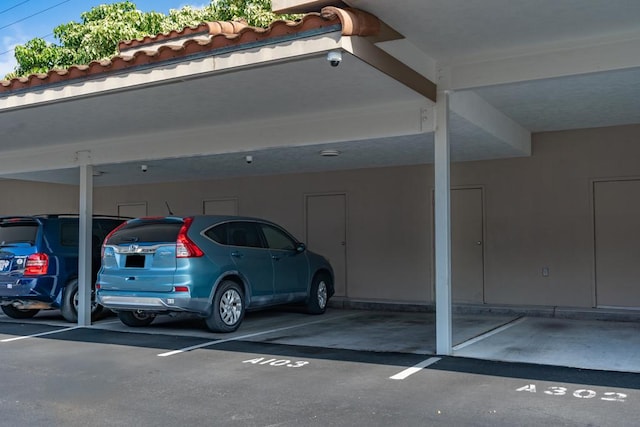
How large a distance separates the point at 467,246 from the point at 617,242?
250 centimetres

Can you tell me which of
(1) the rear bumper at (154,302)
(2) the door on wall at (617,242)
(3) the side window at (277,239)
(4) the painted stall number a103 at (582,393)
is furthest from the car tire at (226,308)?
(2) the door on wall at (617,242)

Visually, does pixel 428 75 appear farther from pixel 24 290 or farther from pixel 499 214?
pixel 24 290

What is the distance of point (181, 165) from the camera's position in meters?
11.3

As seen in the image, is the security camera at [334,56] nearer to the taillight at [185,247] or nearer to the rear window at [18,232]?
the taillight at [185,247]

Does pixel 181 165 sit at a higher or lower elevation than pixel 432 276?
higher

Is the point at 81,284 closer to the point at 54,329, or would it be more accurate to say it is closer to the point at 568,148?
the point at 54,329

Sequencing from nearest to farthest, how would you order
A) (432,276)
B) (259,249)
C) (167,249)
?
(167,249), (259,249), (432,276)

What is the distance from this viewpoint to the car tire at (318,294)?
11.2m

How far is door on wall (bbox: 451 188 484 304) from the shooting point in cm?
1159

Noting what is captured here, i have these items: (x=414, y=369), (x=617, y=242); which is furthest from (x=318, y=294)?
(x=617, y=242)

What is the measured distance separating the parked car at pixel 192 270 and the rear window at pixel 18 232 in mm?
1771

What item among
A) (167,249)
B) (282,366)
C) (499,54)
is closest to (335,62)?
(499,54)

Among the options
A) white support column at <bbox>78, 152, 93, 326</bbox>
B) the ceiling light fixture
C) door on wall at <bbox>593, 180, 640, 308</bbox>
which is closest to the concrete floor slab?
door on wall at <bbox>593, 180, 640, 308</bbox>

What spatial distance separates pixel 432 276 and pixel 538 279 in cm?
191
